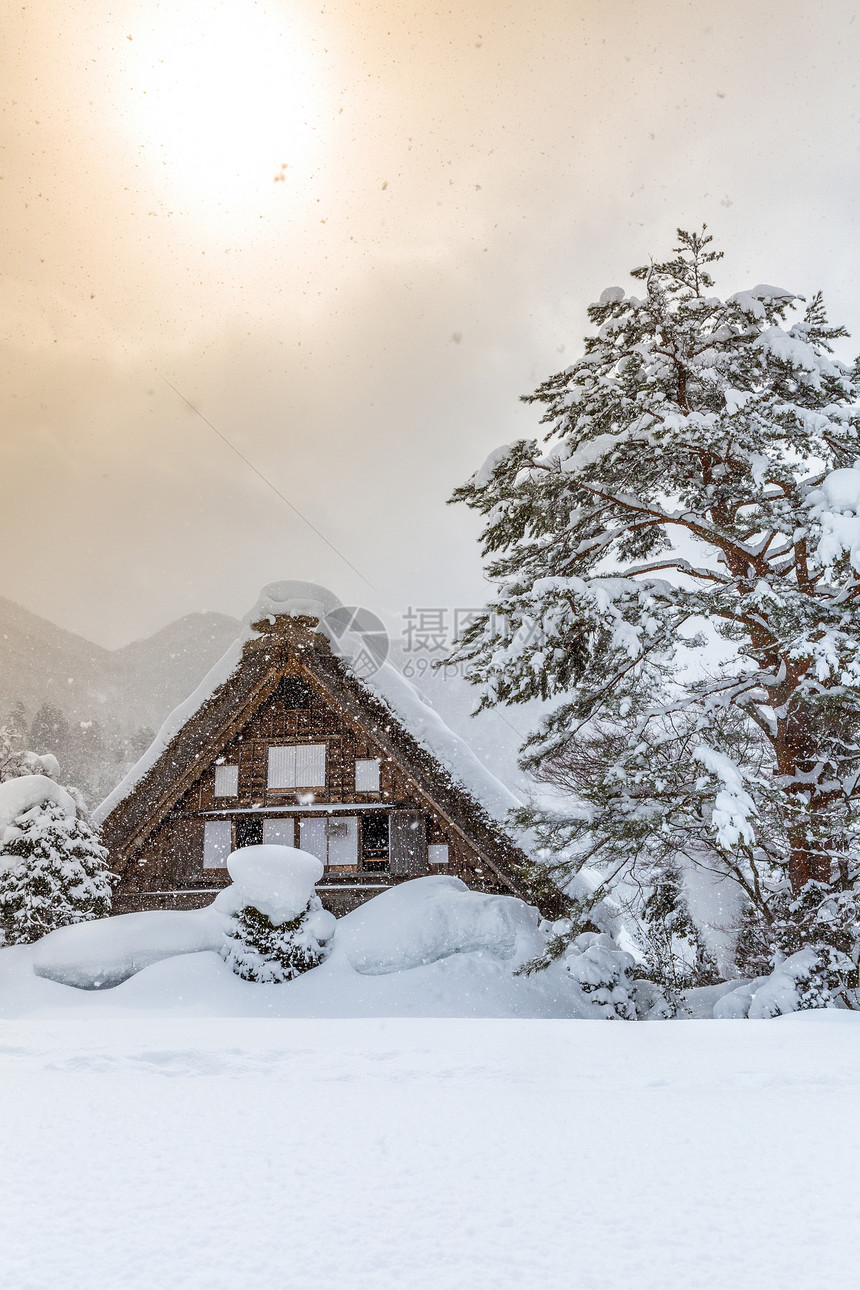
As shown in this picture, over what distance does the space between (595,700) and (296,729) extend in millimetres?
7571

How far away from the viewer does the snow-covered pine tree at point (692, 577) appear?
24.3ft

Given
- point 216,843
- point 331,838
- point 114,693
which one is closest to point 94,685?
point 114,693

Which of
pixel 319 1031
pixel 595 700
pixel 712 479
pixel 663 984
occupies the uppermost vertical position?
pixel 712 479

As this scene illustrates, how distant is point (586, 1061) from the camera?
4043 mm

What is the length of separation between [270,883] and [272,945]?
2.65 ft

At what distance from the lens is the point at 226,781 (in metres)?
14.8

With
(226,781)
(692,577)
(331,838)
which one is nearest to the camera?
(692,577)

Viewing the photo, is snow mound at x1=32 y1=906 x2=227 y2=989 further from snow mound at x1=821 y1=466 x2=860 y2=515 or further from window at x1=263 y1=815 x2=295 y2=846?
snow mound at x1=821 y1=466 x2=860 y2=515

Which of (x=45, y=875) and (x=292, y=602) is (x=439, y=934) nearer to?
(x=45, y=875)

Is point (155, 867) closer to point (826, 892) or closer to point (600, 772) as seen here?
point (600, 772)

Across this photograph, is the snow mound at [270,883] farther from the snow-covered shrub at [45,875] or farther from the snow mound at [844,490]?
the snow mound at [844,490]

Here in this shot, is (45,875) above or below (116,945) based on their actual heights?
above

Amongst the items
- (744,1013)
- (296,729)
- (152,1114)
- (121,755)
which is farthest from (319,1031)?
(121,755)

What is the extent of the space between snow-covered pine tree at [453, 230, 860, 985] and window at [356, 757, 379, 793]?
5.26m
